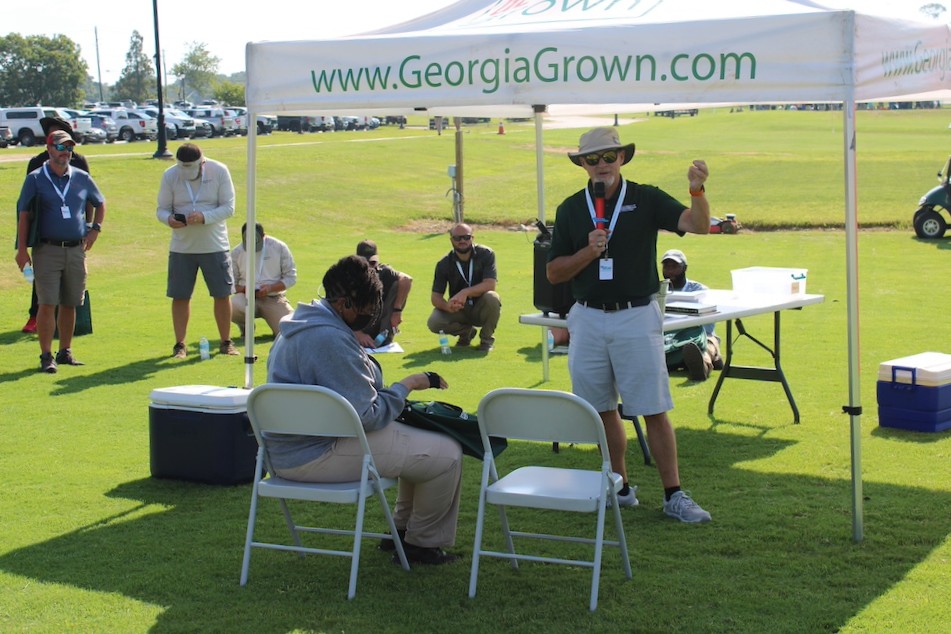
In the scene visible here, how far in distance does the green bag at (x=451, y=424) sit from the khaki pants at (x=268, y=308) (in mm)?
6335

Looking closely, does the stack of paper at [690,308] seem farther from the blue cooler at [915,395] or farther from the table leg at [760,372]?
the blue cooler at [915,395]

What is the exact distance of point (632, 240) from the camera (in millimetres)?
5809

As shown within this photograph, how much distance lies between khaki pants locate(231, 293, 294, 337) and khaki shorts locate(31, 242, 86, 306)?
168cm

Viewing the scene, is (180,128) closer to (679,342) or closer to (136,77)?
(679,342)

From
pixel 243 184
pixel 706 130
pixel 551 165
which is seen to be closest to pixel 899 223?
pixel 243 184

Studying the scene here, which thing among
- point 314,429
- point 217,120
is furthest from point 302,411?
point 217,120

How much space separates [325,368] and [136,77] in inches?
6410

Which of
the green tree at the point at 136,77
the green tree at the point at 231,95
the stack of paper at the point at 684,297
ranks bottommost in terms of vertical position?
the stack of paper at the point at 684,297

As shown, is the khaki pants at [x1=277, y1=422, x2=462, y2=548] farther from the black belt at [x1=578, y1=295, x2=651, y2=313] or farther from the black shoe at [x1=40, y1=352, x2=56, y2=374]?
the black shoe at [x1=40, y1=352, x2=56, y2=374]

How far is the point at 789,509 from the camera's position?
612 cm

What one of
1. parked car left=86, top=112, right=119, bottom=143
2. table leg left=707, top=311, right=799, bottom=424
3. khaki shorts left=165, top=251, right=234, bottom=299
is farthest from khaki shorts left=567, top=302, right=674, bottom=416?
parked car left=86, top=112, right=119, bottom=143

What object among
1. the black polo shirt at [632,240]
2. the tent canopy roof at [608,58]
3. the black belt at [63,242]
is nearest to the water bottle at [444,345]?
the black belt at [63,242]

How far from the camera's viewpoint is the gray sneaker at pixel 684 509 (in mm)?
5945

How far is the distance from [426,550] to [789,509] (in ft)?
6.60
